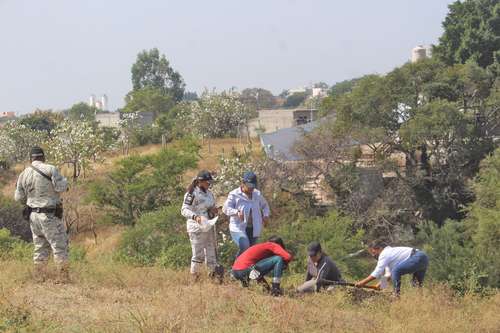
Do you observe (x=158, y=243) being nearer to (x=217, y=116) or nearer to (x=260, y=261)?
(x=260, y=261)

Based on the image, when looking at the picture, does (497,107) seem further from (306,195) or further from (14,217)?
(14,217)

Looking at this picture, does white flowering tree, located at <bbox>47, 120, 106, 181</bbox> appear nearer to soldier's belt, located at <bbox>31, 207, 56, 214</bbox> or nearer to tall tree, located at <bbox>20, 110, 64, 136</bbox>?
soldier's belt, located at <bbox>31, 207, 56, 214</bbox>

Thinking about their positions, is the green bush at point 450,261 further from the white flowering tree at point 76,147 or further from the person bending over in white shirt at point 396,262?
the white flowering tree at point 76,147

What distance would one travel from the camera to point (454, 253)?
13.6 meters

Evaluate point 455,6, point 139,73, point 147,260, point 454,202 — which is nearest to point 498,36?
point 455,6

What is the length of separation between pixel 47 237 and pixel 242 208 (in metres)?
2.30

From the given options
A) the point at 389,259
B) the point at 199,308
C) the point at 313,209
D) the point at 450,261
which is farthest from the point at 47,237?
the point at 313,209

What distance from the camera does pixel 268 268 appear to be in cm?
720

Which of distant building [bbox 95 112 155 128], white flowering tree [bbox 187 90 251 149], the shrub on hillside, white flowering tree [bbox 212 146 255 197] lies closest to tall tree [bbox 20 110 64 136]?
distant building [bbox 95 112 155 128]

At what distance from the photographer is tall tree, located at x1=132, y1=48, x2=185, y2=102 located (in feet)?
270

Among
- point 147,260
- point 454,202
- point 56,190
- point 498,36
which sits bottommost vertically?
point 454,202

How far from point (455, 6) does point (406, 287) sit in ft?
108

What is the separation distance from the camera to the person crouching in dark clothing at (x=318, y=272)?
7262 millimetres

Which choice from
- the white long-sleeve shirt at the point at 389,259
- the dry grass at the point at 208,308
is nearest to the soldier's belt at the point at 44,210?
the dry grass at the point at 208,308
